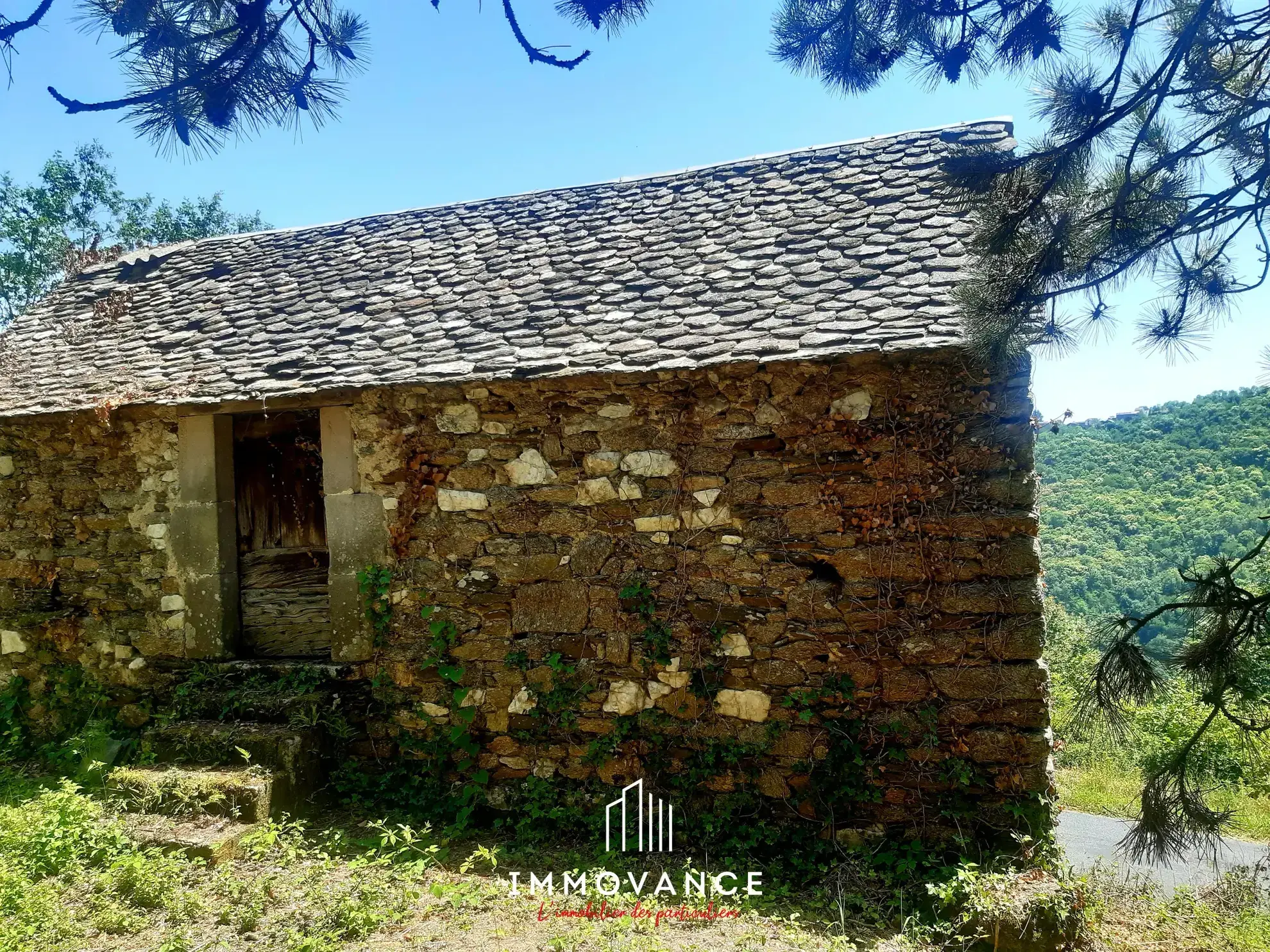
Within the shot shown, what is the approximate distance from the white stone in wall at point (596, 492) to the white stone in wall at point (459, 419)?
2.86ft

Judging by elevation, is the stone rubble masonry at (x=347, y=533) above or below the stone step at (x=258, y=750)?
above

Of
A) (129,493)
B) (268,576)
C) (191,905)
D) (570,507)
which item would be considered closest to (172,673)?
(268,576)

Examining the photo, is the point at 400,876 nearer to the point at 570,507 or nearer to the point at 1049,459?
the point at 570,507

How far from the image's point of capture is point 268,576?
20.9 feet

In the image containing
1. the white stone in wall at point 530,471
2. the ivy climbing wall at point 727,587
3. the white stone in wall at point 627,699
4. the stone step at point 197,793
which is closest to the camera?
the ivy climbing wall at point 727,587

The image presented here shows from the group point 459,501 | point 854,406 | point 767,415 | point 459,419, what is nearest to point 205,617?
point 459,501

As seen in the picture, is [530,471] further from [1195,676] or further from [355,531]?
[1195,676]

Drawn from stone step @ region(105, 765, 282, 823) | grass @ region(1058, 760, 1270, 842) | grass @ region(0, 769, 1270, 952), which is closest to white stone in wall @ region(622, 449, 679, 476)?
grass @ region(0, 769, 1270, 952)

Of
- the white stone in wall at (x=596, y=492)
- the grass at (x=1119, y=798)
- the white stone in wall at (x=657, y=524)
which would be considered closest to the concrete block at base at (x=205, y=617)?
the white stone in wall at (x=596, y=492)

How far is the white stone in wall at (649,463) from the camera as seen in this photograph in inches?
191

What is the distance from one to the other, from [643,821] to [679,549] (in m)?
1.67

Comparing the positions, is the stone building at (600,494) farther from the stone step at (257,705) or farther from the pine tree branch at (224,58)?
the pine tree branch at (224,58)

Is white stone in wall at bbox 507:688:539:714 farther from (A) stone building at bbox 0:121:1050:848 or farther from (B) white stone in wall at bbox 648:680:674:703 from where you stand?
(B) white stone in wall at bbox 648:680:674:703

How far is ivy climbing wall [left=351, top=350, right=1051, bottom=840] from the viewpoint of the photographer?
4.32 meters
